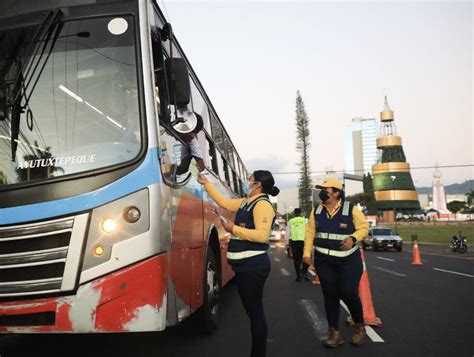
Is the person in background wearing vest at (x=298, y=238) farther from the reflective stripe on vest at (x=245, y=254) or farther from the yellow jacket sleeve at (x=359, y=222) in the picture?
the reflective stripe on vest at (x=245, y=254)

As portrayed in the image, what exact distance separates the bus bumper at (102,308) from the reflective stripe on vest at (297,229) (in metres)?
8.34

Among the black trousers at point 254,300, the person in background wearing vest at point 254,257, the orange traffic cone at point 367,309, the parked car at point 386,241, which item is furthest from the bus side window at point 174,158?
the parked car at point 386,241

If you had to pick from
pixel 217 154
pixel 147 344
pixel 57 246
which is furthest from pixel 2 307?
pixel 217 154

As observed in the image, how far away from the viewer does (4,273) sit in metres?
3.53

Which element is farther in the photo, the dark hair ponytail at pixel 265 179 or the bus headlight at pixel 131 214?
the dark hair ponytail at pixel 265 179

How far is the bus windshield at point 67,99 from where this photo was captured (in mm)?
3660

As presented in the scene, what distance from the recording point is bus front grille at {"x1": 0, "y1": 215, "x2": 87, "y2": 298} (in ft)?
11.3

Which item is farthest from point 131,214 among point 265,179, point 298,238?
point 298,238

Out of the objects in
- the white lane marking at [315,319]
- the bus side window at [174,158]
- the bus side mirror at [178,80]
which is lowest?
the white lane marking at [315,319]

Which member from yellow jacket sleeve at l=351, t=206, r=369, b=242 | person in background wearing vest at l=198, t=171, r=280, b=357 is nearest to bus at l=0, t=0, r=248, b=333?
person in background wearing vest at l=198, t=171, r=280, b=357

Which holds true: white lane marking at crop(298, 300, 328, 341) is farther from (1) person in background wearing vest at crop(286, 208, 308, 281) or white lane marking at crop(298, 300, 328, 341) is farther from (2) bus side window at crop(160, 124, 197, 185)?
(1) person in background wearing vest at crop(286, 208, 308, 281)

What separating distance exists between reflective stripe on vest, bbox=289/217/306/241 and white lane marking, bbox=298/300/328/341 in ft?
11.8

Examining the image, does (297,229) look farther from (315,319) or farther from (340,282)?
(340,282)

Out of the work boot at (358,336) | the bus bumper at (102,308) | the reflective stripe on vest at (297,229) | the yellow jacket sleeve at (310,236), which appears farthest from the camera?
the reflective stripe on vest at (297,229)
